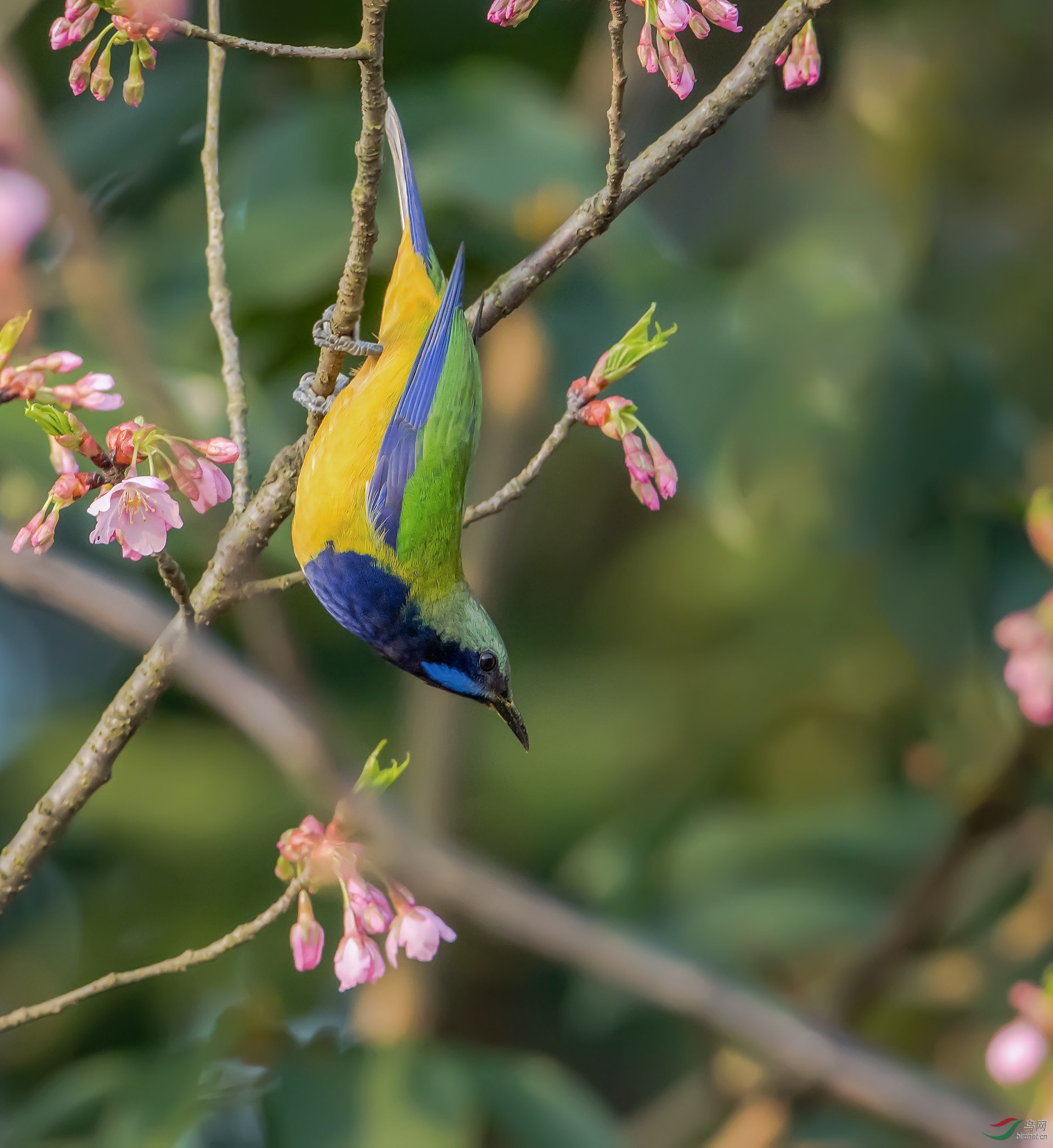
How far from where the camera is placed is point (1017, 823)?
154 inches

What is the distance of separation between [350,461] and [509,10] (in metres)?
0.89

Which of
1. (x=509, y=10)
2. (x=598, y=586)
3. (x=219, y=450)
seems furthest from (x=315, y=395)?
(x=598, y=586)

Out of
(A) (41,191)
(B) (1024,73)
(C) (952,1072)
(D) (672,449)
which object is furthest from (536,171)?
(C) (952,1072)

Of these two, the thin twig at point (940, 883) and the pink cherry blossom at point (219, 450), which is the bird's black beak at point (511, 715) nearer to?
the pink cherry blossom at point (219, 450)

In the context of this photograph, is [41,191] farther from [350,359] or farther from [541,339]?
[541,339]

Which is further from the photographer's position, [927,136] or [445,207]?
[927,136]

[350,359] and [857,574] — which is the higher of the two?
[350,359]

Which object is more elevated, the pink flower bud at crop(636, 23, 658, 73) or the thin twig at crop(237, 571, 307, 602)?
the pink flower bud at crop(636, 23, 658, 73)

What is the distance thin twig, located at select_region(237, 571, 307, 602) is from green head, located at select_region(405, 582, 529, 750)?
67 centimetres

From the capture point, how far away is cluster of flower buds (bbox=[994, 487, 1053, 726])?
238 centimetres

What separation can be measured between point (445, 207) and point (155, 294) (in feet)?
2.67

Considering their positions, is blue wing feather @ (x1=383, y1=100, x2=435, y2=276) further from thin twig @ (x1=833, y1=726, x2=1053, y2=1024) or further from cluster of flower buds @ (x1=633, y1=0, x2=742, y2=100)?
thin twig @ (x1=833, y1=726, x2=1053, y2=1024)

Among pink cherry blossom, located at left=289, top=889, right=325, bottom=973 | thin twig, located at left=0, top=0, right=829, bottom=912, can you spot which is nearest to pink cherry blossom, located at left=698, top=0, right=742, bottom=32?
thin twig, located at left=0, top=0, right=829, bottom=912

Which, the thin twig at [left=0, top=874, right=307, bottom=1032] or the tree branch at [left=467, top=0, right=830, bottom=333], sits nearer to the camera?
the thin twig at [left=0, top=874, right=307, bottom=1032]
